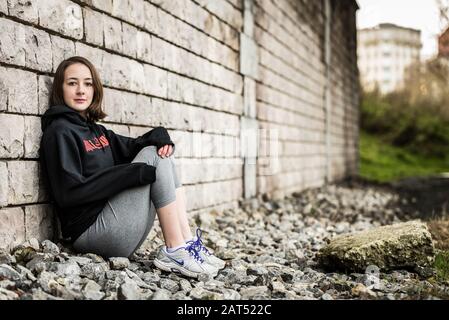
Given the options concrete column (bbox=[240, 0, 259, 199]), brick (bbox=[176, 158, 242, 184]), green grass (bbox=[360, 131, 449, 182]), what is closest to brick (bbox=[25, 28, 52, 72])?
brick (bbox=[176, 158, 242, 184])

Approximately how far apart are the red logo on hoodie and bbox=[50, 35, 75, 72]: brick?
1.53ft

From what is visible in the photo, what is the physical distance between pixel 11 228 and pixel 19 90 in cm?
71

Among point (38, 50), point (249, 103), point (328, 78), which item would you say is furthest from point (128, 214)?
point (328, 78)

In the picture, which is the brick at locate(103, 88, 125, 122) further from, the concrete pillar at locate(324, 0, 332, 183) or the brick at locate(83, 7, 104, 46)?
the concrete pillar at locate(324, 0, 332, 183)

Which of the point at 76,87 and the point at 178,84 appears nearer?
the point at 76,87

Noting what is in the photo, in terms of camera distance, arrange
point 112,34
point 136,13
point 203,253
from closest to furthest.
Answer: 1. point 203,253
2. point 112,34
3. point 136,13

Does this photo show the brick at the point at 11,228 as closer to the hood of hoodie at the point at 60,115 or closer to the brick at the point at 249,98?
the hood of hoodie at the point at 60,115

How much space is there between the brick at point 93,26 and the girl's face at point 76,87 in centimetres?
45

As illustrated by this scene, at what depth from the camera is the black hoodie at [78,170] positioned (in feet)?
8.70

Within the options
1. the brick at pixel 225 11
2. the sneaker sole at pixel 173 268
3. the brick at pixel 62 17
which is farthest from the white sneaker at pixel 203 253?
the brick at pixel 225 11

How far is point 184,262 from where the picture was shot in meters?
2.80

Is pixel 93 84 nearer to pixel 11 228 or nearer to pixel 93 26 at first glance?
pixel 93 26

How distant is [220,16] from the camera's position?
5.36 metres
